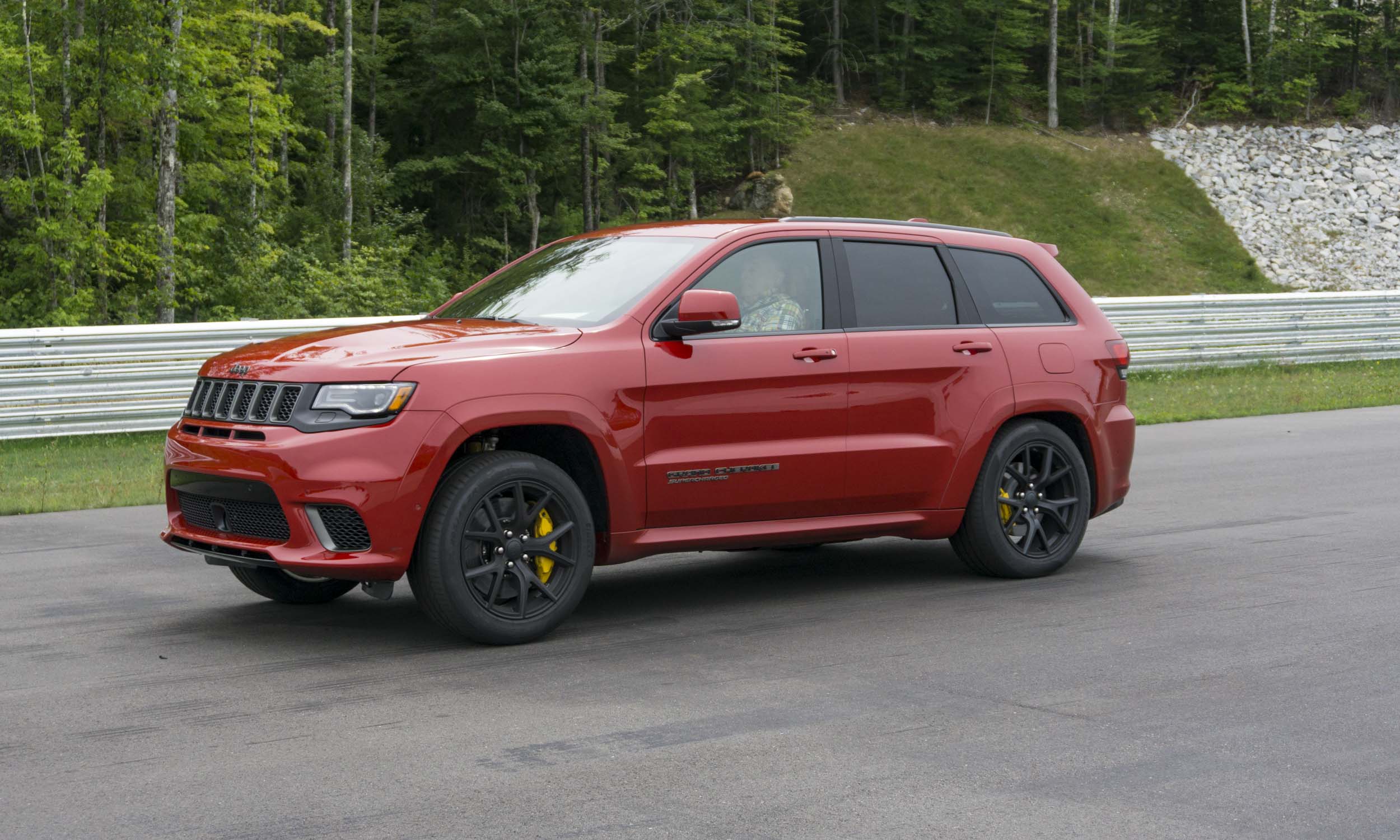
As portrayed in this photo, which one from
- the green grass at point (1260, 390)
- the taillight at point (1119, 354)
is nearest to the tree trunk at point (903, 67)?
the green grass at point (1260, 390)

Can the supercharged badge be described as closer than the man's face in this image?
Yes

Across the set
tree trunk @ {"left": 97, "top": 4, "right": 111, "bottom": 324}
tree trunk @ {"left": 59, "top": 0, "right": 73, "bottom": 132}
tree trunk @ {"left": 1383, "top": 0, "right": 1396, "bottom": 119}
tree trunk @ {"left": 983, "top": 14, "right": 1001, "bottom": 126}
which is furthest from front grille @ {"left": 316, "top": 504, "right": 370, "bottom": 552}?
tree trunk @ {"left": 1383, "top": 0, "right": 1396, "bottom": 119}

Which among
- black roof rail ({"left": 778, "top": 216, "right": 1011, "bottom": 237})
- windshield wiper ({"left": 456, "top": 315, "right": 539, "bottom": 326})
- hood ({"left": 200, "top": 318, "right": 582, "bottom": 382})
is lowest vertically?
hood ({"left": 200, "top": 318, "right": 582, "bottom": 382})

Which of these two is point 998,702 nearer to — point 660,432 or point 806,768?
point 806,768

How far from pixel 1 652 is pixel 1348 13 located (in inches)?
2737

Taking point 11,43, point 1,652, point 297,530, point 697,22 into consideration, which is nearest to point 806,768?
point 297,530

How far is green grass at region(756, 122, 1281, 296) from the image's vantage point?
5116cm

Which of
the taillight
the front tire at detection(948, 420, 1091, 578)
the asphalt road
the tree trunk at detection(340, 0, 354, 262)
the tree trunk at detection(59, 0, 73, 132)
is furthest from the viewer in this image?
the tree trunk at detection(340, 0, 354, 262)

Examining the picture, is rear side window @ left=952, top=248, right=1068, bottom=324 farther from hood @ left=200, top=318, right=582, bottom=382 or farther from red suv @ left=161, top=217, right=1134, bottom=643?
hood @ left=200, top=318, right=582, bottom=382

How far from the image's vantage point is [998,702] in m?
5.53

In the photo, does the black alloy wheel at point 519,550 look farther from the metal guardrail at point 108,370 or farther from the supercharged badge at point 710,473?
the metal guardrail at point 108,370

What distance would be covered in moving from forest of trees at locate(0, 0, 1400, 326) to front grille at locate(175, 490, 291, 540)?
23075 mm

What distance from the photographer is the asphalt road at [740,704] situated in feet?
14.1

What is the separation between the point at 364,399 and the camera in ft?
19.9
